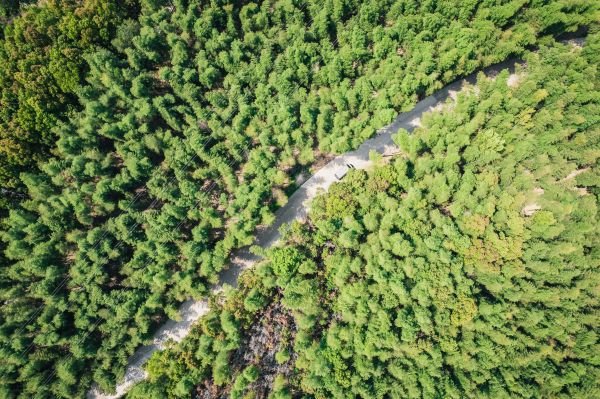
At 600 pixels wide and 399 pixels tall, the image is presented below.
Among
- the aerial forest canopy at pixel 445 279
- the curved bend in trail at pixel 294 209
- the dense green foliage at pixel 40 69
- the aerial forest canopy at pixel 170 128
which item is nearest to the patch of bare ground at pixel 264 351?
the aerial forest canopy at pixel 445 279

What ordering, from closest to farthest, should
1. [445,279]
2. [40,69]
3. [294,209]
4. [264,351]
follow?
[445,279]
[264,351]
[40,69]
[294,209]

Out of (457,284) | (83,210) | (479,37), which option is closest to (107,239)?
(83,210)

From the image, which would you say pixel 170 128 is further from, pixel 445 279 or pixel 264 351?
pixel 445 279

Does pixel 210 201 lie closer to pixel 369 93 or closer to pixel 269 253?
pixel 269 253

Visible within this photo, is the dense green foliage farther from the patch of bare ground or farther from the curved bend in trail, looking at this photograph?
the patch of bare ground

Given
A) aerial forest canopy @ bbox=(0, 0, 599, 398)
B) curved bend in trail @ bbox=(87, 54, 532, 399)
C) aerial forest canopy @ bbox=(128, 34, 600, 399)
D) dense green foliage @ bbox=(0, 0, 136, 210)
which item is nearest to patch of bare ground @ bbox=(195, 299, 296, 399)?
aerial forest canopy @ bbox=(128, 34, 600, 399)

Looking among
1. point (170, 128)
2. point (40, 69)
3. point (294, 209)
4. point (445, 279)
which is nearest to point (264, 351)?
point (294, 209)
